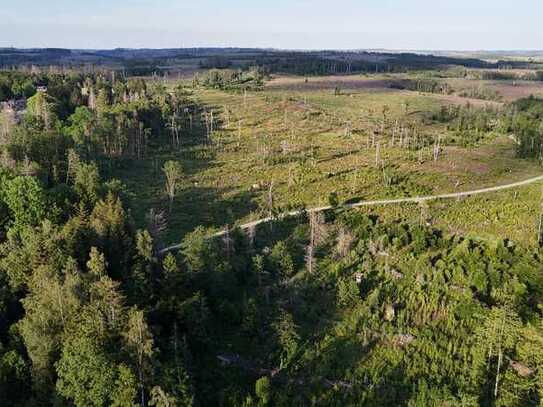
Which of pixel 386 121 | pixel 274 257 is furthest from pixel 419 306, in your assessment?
pixel 386 121

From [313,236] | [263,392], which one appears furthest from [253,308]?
[313,236]

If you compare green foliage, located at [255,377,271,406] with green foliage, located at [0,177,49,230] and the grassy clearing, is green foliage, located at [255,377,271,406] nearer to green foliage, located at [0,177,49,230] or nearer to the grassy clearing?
the grassy clearing

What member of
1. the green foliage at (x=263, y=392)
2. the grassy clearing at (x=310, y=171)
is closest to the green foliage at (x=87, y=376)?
the green foliage at (x=263, y=392)

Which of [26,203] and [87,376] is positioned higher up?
[26,203]

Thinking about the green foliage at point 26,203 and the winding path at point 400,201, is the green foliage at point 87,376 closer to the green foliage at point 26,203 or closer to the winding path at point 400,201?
the green foliage at point 26,203

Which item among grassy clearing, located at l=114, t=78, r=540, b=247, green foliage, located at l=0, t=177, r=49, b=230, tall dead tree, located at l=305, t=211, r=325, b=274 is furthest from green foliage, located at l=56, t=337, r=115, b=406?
grassy clearing, located at l=114, t=78, r=540, b=247

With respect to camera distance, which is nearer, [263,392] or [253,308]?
[263,392]

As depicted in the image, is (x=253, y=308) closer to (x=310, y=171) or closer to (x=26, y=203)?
(x=26, y=203)

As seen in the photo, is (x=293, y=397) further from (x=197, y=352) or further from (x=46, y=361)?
(x=46, y=361)
